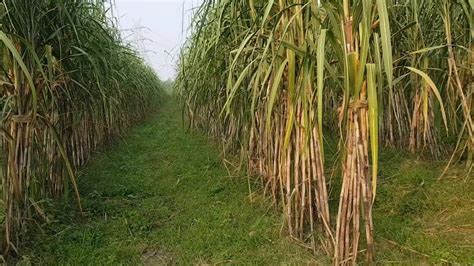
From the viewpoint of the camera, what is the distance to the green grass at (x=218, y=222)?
74.3 inches

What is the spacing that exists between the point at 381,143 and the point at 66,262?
8.73ft

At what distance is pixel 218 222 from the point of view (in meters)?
2.30

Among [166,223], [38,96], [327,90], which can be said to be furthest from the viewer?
[327,90]

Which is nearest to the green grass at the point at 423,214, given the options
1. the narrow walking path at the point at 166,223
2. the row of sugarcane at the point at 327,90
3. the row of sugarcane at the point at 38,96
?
the row of sugarcane at the point at 327,90

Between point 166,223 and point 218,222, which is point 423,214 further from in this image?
point 166,223

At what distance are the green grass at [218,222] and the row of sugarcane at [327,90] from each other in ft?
0.52

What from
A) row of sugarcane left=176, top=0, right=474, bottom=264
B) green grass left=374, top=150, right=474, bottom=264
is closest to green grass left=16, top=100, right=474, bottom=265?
green grass left=374, top=150, right=474, bottom=264

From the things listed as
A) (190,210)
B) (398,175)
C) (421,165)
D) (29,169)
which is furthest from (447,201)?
(29,169)

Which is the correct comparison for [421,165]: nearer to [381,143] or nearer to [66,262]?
[381,143]

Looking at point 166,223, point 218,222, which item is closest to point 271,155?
point 218,222

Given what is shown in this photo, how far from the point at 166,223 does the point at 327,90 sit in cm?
131

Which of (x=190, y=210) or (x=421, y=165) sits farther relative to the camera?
(x=421, y=165)

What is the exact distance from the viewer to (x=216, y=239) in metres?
2.09

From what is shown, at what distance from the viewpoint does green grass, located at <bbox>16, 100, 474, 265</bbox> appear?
6.19ft
